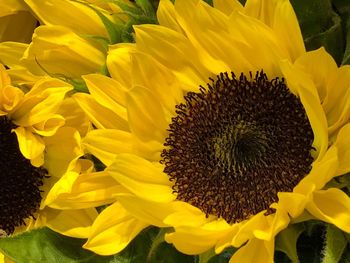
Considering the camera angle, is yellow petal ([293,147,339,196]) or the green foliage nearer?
yellow petal ([293,147,339,196])

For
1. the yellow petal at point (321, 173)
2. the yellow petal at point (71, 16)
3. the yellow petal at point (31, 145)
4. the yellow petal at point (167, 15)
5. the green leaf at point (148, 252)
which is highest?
the yellow petal at point (167, 15)

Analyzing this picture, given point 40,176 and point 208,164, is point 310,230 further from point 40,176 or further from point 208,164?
point 40,176

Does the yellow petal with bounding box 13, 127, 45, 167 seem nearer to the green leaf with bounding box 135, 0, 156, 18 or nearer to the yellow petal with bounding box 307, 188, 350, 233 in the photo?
the green leaf with bounding box 135, 0, 156, 18

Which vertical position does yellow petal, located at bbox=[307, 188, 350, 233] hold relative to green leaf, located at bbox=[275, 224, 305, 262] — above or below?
above

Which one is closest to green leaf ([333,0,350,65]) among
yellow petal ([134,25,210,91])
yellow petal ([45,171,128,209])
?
yellow petal ([134,25,210,91])

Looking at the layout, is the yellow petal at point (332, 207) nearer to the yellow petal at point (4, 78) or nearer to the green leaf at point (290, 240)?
the green leaf at point (290, 240)

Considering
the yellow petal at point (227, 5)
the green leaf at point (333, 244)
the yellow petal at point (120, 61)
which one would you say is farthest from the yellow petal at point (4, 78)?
the green leaf at point (333, 244)
